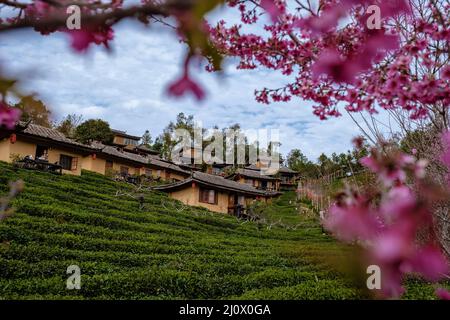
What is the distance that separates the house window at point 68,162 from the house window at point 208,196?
9.79 metres

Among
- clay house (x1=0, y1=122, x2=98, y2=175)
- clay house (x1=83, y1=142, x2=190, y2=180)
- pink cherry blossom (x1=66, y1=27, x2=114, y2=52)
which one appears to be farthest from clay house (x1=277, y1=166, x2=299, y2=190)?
pink cherry blossom (x1=66, y1=27, x2=114, y2=52)

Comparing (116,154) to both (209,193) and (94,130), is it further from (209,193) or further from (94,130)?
(209,193)

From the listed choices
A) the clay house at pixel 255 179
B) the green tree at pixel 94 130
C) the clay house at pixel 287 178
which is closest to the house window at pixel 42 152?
the green tree at pixel 94 130

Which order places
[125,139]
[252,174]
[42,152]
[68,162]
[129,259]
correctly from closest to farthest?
[129,259], [42,152], [68,162], [252,174], [125,139]

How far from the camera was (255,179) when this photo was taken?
5188cm

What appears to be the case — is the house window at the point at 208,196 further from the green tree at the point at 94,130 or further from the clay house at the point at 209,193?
the green tree at the point at 94,130

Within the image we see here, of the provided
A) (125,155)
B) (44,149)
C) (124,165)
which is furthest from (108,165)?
(44,149)

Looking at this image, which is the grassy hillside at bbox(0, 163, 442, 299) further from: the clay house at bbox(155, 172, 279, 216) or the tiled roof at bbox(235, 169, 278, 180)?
the tiled roof at bbox(235, 169, 278, 180)

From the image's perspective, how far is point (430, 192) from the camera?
0.94 m

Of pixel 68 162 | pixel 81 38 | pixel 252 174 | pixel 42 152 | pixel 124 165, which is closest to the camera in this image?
pixel 81 38

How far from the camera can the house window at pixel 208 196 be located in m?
31.9

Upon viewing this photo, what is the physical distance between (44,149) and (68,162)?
6.29 feet

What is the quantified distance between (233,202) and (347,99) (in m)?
31.7
